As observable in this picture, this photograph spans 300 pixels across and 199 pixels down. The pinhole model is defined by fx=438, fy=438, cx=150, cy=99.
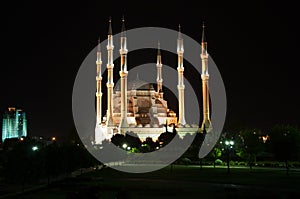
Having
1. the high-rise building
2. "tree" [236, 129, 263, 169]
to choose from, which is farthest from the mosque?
the high-rise building

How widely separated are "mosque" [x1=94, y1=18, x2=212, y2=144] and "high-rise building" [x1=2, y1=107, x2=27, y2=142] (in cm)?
6143

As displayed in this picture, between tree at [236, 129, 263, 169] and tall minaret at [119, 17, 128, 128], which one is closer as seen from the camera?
tree at [236, 129, 263, 169]

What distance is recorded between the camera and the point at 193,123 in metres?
80.9

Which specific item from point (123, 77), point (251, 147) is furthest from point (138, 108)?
point (251, 147)

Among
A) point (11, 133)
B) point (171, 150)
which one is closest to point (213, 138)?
point (171, 150)

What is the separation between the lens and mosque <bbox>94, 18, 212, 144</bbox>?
2913 inches

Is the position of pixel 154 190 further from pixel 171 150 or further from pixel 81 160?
pixel 171 150

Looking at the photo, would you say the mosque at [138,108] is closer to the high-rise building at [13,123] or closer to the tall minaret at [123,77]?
the tall minaret at [123,77]

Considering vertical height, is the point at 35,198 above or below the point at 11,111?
below

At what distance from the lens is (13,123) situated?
13888 centimetres

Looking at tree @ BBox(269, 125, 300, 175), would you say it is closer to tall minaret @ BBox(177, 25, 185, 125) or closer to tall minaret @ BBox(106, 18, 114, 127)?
tall minaret @ BBox(177, 25, 185, 125)

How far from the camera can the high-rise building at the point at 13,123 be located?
13688 cm

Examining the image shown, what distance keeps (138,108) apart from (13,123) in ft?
219

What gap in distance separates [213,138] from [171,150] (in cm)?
858
